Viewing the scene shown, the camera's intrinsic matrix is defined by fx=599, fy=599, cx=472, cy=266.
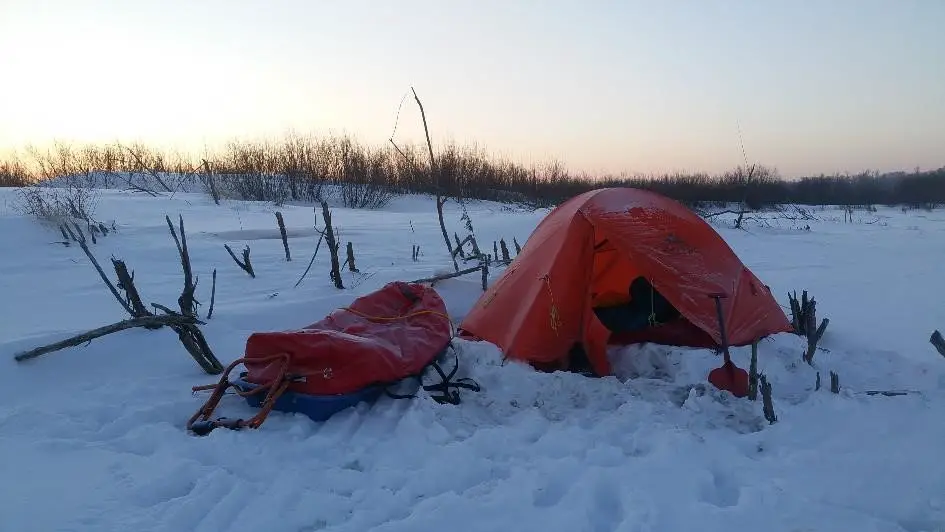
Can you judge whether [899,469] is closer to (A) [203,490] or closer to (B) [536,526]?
(B) [536,526]

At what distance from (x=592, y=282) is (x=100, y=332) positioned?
3104 mm

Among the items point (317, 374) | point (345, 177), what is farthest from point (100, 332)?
point (345, 177)

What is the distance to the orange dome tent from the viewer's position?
390cm

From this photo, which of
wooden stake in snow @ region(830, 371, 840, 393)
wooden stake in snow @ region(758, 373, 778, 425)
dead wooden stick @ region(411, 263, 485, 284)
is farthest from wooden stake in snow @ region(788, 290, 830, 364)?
dead wooden stick @ region(411, 263, 485, 284)

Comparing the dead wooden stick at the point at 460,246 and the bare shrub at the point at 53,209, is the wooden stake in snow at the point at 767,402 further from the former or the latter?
the bare shrub at the point at 53,209

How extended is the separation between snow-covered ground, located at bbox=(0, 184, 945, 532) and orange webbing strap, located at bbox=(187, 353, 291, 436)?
0.25 ft

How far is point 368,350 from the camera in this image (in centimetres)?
336

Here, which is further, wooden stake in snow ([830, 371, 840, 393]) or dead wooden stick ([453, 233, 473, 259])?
dead wooden stick ([453, 233, 473, 259])

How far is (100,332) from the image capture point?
3.44 metres

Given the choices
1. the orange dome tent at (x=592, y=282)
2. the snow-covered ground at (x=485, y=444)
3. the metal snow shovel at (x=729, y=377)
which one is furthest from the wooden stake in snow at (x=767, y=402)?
the orange dome tent at (x=592, y=282)

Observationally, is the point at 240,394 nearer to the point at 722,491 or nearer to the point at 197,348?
the point at 197,348

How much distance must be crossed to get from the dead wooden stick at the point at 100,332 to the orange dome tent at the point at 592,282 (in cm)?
187

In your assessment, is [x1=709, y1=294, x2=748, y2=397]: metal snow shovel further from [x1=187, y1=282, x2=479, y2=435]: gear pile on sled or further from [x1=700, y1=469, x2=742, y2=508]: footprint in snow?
[x1=187, y1=282, x2=479, y2=435]: gear pile on sled

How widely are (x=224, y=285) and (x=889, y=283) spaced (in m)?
6.65
